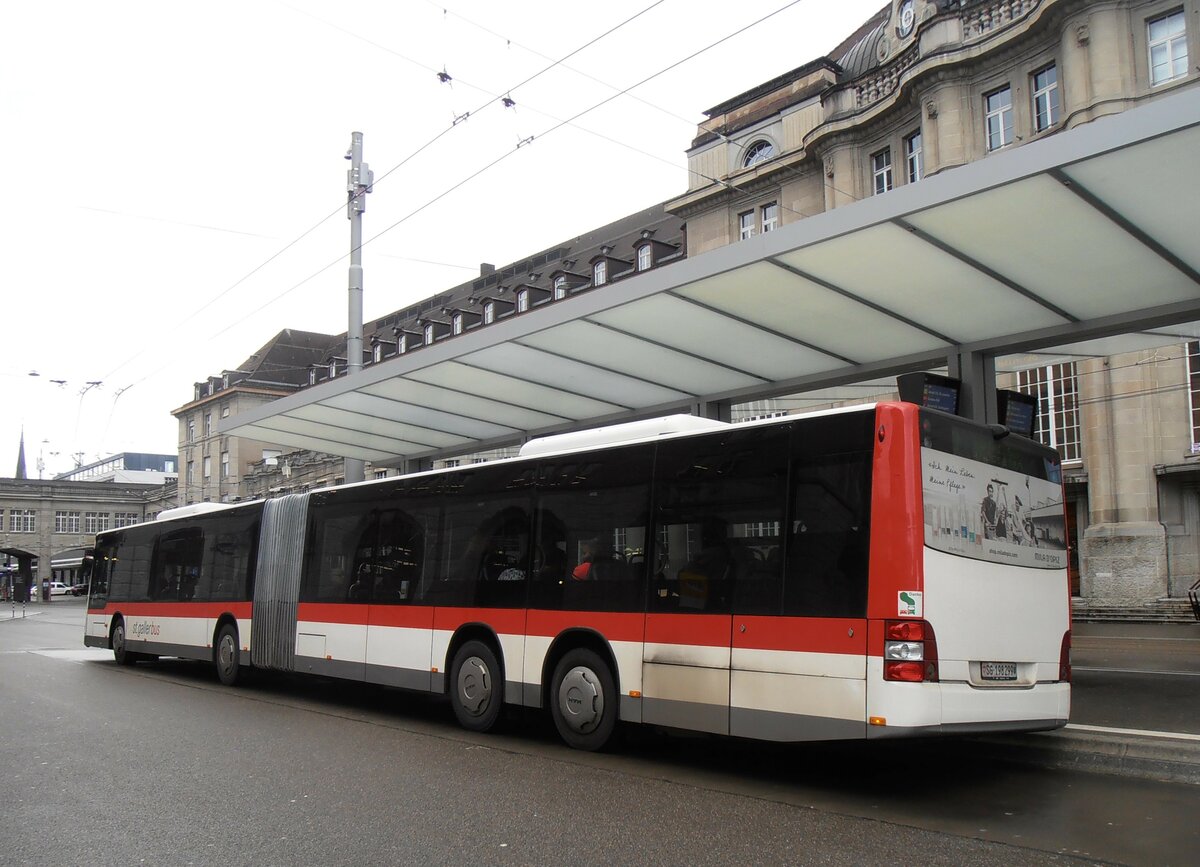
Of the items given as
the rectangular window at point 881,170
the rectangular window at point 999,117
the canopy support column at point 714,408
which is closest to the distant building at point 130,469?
the rectangular window at point 881,170

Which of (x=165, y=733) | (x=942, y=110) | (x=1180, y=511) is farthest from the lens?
(x=942, y=110)

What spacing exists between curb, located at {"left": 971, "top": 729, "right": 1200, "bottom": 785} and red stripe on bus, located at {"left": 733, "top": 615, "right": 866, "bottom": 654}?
2.26 m

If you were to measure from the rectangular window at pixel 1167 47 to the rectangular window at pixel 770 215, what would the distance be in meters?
13.5

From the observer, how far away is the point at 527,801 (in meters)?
7.25

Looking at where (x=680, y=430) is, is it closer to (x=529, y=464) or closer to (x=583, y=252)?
(x=529, y=464)

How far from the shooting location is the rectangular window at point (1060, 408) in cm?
3127

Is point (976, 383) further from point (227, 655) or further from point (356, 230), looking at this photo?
point (227, 655)

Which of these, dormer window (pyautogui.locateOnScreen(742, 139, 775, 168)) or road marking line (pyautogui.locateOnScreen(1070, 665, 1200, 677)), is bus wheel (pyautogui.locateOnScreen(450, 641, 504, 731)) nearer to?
road marking line (pyautogui.locateOnScreen(1070, 665, 1200, 677))

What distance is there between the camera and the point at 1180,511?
29328 millimetres

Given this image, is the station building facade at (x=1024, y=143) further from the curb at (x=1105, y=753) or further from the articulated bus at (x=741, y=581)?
the curb at (x=1105, y=753)

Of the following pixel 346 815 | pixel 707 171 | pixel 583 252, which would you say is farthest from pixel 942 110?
pixel 346 815

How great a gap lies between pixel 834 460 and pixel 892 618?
1253 mm

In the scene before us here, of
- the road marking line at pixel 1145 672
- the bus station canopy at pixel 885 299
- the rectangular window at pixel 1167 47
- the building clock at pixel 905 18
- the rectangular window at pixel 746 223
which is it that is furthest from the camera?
the rectangular window at pixel 746 223

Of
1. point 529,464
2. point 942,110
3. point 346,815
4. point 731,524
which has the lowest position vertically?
point 346,815
